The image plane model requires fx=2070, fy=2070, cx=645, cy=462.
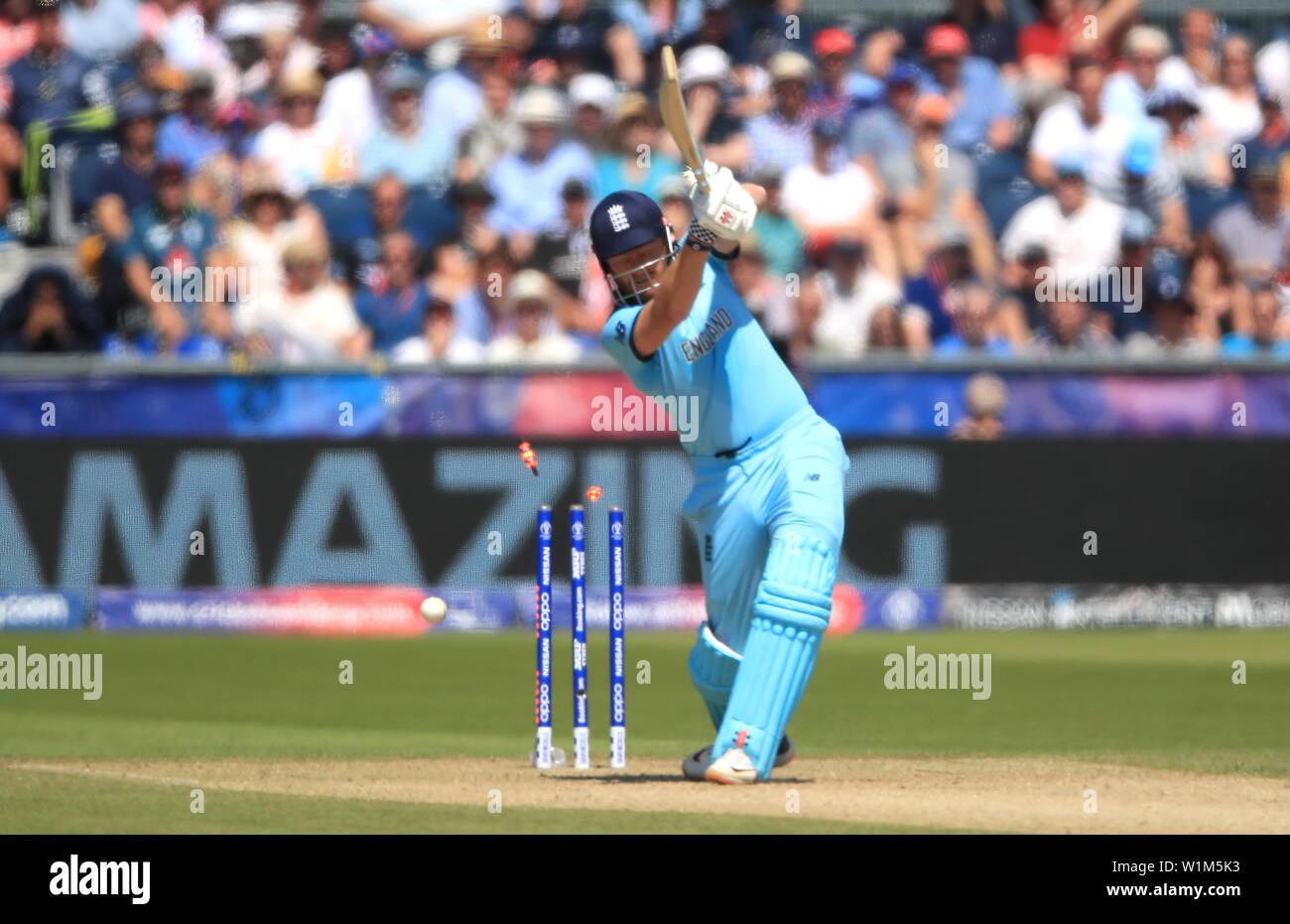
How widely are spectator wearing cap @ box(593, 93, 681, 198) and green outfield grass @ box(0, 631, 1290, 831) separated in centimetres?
403

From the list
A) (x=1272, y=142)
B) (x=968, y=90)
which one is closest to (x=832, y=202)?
(x=968, y=90)

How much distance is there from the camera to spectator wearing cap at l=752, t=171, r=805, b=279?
1697 centimetres

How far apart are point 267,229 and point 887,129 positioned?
5471 millimetres

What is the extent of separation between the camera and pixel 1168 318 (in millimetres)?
16906

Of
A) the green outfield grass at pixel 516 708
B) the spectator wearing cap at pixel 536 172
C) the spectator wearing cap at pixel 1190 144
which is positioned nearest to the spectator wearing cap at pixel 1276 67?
the spectator wearing cap at pixel 1190 144

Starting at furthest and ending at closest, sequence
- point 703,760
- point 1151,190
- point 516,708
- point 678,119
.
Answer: point 1151,190, point 516,708, point 703,760, point 678,119

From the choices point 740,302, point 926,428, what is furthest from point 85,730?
point 926,428

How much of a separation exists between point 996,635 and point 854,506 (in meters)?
1.49

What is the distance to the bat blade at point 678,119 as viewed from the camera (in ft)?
25.2

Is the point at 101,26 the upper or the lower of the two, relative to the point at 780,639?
upper

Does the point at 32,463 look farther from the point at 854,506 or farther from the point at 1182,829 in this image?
the point at 1182,829

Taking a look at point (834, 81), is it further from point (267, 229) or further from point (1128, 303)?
point (267, 229)

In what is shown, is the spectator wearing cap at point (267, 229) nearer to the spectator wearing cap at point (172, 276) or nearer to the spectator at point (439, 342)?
the spectator wearing cap at point (172, 276)

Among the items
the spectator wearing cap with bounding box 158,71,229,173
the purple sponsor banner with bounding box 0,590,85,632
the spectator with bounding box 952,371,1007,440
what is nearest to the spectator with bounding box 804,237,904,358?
the spectator with bounding box 952,371,1007,440
